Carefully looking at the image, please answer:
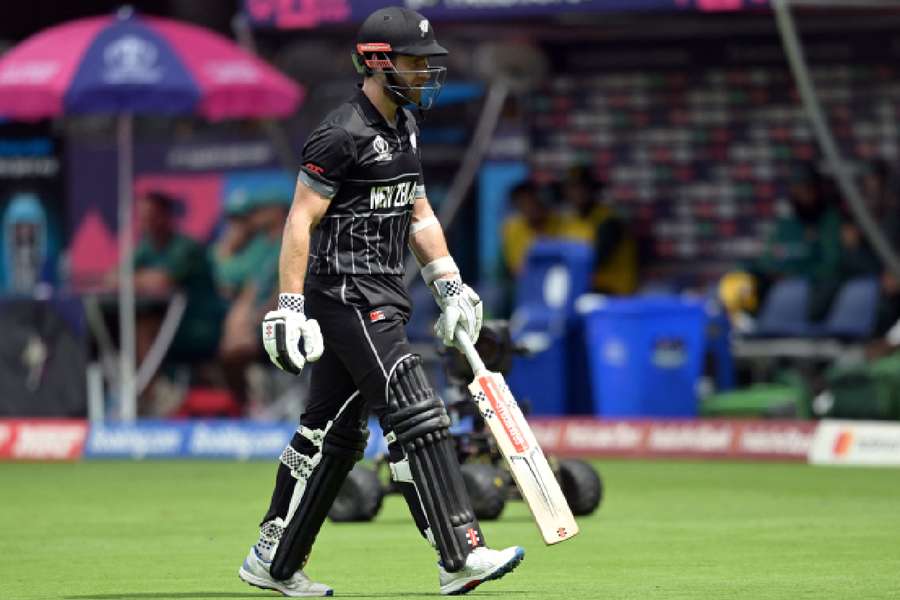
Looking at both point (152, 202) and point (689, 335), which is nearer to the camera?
point (689, 335)

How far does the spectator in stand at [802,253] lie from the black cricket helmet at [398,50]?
9973 mm

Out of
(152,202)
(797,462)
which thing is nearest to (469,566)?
(797,462)

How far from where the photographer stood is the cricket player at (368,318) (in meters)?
8.02

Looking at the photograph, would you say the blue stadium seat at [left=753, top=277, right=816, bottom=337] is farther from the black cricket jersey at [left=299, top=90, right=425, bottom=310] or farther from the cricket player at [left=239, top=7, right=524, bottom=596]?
the black cricket jersey at [left=299, top=90, right=425, bottom=310]

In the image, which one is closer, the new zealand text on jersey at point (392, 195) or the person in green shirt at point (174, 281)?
the new zealand text on jersey at point (392, 195)

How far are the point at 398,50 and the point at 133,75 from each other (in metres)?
8.65

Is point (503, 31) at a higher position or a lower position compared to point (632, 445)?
higher

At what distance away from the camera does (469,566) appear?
26.0 feet

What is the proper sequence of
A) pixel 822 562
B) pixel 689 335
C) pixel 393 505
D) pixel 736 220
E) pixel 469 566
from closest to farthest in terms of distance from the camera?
pixel 469 566, pixel 822 562, pixel 393 505, pixel 689 335, pixel 736 220

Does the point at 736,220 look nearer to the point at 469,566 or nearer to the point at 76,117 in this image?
the point at 76,117

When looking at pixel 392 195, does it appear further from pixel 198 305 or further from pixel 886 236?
pixel 198 305

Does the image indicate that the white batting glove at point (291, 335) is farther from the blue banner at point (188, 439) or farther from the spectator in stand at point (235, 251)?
the spectator in stand at point (235, 251)

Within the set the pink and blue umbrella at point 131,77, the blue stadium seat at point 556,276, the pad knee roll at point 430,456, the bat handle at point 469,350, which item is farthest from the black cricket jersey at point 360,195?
the blue stadium seat at point 556,276

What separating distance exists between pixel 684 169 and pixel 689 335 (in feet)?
10.7
